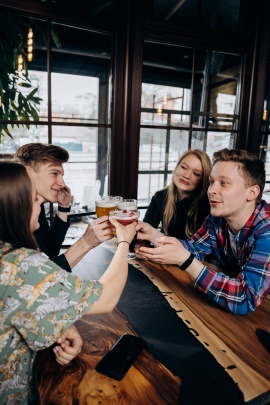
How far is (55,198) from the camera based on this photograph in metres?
2.06

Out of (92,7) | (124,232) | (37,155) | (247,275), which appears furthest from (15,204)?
(92,7)

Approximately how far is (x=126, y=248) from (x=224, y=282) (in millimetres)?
435

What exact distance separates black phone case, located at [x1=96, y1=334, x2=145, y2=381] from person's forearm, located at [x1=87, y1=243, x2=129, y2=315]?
0.13m

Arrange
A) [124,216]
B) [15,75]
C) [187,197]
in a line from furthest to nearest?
[187,197], [15,75], [124,216]

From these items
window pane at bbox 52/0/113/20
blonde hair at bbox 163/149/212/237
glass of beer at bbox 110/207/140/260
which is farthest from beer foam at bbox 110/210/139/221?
window pane at bbox 52/0/113/20

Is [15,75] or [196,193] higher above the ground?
[15,75]

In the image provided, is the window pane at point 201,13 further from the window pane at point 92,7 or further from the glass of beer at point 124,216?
the glass of beer at point 124,216

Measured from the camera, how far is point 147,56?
2809 mm

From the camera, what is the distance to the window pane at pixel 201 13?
109 inches

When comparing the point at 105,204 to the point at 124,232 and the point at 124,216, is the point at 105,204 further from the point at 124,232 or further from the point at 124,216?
the point at 124,232

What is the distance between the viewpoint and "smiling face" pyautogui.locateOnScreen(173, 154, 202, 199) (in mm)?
2492

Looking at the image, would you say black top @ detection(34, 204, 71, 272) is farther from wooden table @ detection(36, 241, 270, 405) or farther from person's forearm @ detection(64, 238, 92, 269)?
wooden table @ detection(36, 241, 270, 405)

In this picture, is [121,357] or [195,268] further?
[195,268]

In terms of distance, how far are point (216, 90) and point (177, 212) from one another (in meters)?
1.39
